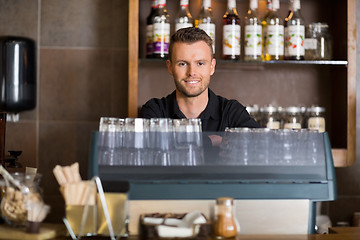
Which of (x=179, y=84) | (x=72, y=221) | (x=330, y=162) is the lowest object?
(x=72, y=221)

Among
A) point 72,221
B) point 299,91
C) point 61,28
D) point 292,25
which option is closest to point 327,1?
point 292,25

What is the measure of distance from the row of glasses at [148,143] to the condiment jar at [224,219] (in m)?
0.15

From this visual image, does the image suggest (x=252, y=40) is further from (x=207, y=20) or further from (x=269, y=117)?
(x=269, y=117)

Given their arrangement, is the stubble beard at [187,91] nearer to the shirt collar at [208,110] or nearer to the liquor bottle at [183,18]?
the shirt collar at [208,110]

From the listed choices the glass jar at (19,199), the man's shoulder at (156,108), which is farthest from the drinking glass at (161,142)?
the man's shoulder at (156,108)

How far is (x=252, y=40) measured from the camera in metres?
2.56

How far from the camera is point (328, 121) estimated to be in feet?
8.98

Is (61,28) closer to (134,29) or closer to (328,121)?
(134,29)

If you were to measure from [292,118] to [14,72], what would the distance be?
134 centimetres

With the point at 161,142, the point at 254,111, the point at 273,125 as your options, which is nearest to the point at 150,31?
the point at 254,111

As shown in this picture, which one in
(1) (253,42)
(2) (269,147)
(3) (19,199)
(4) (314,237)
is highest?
(1) (253,42)

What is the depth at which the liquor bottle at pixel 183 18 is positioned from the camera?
2.57m

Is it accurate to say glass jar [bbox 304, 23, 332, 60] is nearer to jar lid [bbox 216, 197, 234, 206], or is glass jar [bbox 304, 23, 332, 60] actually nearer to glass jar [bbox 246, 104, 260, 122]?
glass jar [bbox 246, 104, 260, 122]

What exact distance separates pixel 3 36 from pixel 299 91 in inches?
58.2
